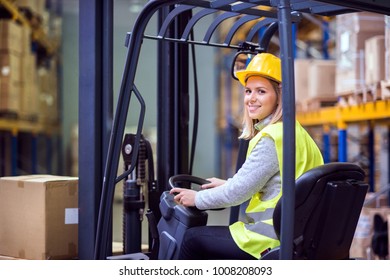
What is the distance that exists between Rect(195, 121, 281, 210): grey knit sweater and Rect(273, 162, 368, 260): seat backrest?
200 millimetres

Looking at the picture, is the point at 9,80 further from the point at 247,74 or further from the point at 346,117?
the point at 247,74

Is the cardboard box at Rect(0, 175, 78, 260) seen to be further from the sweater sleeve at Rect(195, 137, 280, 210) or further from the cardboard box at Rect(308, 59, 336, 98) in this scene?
the cardboard box at Rect(308, 59, 336, 98)

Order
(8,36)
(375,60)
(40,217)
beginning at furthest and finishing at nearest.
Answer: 1. (8,36)
2. (375,60)
3. (40,217)

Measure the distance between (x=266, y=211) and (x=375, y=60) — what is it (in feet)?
10.1

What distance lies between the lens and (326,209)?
2602mm

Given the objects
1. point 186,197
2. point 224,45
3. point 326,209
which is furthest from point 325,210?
point 224,45

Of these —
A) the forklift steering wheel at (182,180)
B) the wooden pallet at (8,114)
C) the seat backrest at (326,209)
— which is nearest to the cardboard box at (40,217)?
the forklift steering wheel at (182,180)

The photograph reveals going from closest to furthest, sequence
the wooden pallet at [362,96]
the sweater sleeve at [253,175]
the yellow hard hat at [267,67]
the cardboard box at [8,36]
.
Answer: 1. the sweater sleeve at [253,175]
2. the yellow hard hat at [267,67]
3. the wooden pallet at [362,96]
4. the cardboard box at [8,36]

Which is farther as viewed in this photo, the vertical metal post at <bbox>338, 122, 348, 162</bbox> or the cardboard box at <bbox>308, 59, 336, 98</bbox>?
the cardboard box at <bbox>308, 59, 336, 98</bbox>

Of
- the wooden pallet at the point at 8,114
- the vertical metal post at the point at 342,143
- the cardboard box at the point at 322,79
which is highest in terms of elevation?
the cardboard box at the point at 322,79

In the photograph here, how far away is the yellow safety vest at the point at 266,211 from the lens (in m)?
2.71

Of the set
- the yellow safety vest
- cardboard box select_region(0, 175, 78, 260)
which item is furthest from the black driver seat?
cardboard box select_region(0, 175, 78, 260)

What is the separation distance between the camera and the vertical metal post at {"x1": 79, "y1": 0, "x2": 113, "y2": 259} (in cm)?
364

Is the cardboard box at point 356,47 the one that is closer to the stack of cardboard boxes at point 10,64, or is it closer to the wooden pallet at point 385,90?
the wooden pallet at point 385,90
